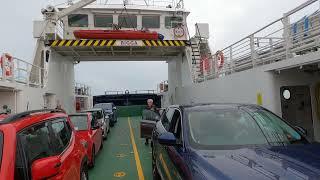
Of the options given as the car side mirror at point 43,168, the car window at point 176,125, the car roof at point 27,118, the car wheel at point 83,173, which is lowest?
the car wheel at point 83,173

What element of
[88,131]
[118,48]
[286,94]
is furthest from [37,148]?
[118,48]

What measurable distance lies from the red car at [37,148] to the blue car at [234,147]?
3.92 feet

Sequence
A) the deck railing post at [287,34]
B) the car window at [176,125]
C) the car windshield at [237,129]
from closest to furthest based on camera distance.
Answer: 1. the car windshield at [237,129]
2. the car window at [176,125]
3. the deck railing post at [287,34]

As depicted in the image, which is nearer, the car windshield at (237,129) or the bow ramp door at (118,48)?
the car windshield at (237,129)

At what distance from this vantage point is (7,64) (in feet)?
35.2

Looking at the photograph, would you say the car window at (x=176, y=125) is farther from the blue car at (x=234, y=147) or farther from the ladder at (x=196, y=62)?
the ladder at (x=196, y=62)

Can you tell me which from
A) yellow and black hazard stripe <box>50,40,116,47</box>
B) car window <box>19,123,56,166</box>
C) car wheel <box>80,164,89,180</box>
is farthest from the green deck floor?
yellow and black hazard stripe <box>50,40,116,47</box>

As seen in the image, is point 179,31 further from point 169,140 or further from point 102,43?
point 169,140

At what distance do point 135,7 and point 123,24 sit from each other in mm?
1071

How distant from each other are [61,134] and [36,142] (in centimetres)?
97

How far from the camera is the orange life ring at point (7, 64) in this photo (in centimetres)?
1042

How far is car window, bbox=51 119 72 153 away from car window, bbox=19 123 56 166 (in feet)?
0.71

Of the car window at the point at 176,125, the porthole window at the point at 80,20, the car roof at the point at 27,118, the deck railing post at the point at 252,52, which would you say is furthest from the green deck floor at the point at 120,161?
the porthole window at the point at 80,20

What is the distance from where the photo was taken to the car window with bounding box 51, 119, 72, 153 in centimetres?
413
